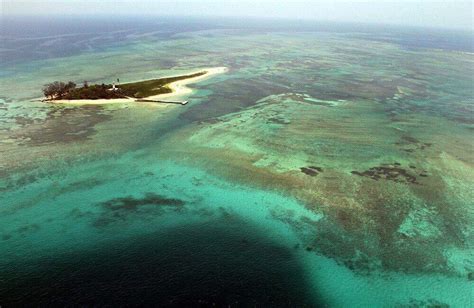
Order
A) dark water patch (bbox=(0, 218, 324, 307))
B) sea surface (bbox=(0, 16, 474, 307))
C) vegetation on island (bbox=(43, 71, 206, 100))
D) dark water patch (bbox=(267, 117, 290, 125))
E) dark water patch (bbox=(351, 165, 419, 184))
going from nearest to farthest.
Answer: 1. dark water patch (bbox=(0, 218, 324, 307))
2. sea surface (bbox=(0, 16, 474, 307))
3. dark water patch (bbox=(351, 165, 419, 184))
4. dark water patch (bbox=(267, 117, 290, 125))
5. vegetation on island (bbox=(43, 71, 206, 100))

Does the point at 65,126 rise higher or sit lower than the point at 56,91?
lower

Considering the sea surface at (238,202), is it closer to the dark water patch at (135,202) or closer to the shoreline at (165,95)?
the dark water patch at (135,202)

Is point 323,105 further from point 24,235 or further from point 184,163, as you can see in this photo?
point 24,235

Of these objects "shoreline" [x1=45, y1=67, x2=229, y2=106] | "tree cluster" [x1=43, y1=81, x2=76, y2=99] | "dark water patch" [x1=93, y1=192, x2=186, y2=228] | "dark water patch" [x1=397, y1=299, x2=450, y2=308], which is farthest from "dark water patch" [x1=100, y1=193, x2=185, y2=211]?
"tree cluster" [x1=43, y1=81, x2=76, y2=99]

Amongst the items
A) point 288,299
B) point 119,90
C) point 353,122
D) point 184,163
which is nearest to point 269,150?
point 184,163

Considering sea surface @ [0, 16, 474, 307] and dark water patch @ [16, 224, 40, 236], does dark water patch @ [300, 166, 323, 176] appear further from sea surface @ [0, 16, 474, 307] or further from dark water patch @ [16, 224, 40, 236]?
dark water patch @ [16, 224, 40, 236]

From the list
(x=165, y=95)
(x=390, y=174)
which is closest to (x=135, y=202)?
(x=390, y=174)

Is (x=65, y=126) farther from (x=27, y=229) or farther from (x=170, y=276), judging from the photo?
(x=170, y=276)
